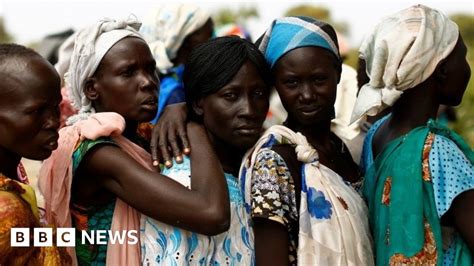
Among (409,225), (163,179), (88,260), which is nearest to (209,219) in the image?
(163,179)

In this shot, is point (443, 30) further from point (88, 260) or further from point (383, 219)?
point (88, 260)

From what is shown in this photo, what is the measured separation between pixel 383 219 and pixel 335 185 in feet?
0.76

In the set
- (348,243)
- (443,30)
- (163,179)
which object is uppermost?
(443,30)

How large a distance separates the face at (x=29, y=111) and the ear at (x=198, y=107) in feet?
2.22

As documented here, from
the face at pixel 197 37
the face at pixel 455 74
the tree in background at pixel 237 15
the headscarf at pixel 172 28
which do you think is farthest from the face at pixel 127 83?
the tree in background at pixel 237 15

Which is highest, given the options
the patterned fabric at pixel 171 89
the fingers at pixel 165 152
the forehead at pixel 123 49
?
the forehead at pixel 123 49

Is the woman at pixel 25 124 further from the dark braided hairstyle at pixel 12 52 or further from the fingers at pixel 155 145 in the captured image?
the fingers at pixel 155 145

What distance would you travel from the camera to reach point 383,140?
361cm

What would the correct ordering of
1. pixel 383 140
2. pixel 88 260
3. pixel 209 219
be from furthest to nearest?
pixel 383 140 → pixel 88 260 → pixel 209 219

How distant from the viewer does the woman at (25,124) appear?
279 centimetres

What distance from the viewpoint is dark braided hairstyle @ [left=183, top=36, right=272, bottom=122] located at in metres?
3.29

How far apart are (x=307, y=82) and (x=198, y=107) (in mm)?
459

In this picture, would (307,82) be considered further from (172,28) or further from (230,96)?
(172,28)

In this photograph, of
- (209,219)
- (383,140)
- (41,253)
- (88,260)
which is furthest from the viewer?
(383,140)
